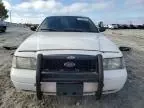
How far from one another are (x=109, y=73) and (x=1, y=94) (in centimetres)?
224

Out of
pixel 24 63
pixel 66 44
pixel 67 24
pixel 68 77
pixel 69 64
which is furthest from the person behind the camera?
pixel 67 24

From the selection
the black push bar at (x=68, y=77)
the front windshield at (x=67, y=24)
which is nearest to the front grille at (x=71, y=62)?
the black push bar at (x=68, y=77)

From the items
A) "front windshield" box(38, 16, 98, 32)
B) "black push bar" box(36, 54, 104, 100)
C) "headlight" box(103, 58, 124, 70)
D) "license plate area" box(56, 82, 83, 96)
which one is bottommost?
"license plate area" box(56, 82, 83, 96)

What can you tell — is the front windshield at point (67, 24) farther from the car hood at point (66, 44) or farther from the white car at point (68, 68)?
the white car at point (68, 68)

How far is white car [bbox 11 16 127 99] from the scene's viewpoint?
393cm

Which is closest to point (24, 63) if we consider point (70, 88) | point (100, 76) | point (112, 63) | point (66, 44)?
point (66, 44)

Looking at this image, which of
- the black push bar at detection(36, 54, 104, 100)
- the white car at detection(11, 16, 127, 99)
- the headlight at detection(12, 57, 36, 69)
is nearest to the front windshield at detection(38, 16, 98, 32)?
the white car at detection(11, 16, 127, 99)

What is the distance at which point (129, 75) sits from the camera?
6805 mm

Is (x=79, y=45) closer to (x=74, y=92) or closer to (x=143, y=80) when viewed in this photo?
(x=74, y=92)

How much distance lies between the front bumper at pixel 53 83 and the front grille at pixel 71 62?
8.8 inches

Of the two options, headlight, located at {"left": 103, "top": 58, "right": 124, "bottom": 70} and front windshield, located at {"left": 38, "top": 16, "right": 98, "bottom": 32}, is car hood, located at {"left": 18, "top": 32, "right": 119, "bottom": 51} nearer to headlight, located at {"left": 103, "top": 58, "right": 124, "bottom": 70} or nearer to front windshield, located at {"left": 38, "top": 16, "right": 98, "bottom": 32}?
headlight, located at {"left": 103, "top": 58, "right": 124, "bottom": 70}

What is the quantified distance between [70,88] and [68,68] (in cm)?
30

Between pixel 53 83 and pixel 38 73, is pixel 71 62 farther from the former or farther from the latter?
pixel 38 73

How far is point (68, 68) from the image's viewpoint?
13.3 feet
